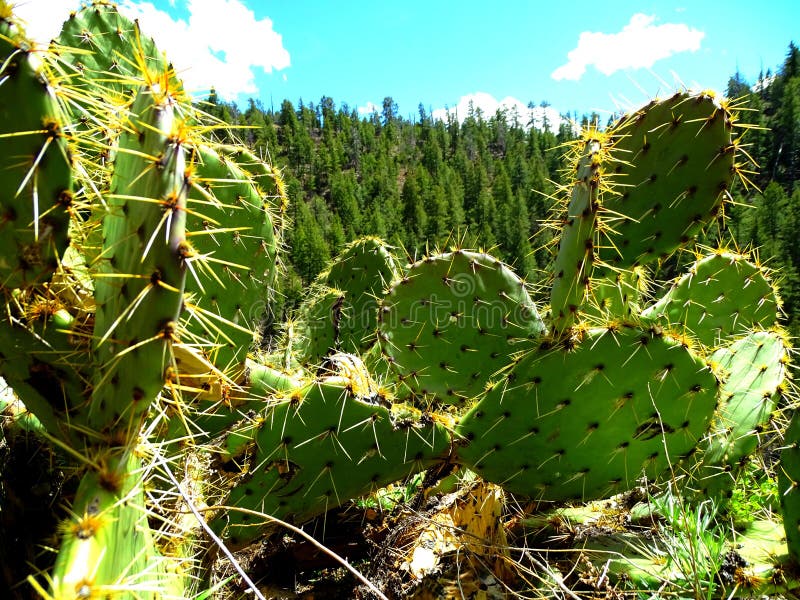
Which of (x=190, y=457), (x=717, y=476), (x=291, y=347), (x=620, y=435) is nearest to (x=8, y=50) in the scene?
(x=190, y=457)

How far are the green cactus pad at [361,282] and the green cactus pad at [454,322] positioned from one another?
584mm

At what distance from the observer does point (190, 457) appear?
1.61 metres

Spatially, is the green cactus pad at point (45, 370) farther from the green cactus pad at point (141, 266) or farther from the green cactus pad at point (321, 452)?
the green cactus pad at point (321, 452)

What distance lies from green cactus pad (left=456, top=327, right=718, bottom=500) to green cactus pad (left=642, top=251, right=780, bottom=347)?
0.78m

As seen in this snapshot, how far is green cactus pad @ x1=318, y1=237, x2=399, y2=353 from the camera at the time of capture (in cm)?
320

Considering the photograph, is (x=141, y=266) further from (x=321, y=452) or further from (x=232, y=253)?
(x=232, y=253)

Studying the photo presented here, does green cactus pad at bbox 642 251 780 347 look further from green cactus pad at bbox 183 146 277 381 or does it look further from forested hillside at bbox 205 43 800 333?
forested hillside at bbox 205 43 800 333

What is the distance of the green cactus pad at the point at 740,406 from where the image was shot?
184 cm

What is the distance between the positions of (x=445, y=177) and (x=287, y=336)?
245 feet

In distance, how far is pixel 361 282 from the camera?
333 cm

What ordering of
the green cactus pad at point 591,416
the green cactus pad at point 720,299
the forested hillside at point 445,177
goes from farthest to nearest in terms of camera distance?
the forested hillside at point 445,177
the green cactus pad at point 720,299
the green cactus pad at point 591,416

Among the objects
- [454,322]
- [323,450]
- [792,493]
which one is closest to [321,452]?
[323,450]

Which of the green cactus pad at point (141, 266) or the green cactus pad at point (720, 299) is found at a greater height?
the green cactus pad at point (141, 266)

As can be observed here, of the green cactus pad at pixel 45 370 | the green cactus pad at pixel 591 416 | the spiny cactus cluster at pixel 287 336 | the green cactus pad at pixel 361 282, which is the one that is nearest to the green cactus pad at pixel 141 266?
the spiny cactus cluster at pixel 287 336
